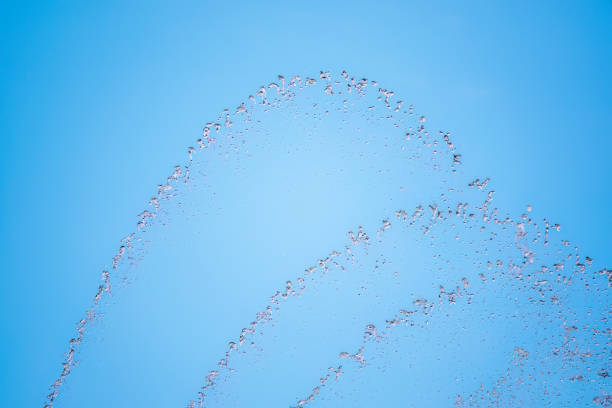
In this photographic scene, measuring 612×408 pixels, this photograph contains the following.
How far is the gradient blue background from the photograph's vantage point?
1200 millimetres

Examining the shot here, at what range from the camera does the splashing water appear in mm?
1191

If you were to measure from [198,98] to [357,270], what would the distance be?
995 mm

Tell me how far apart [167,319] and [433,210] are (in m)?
1.23

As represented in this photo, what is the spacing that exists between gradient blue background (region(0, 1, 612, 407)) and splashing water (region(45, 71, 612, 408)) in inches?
3.4

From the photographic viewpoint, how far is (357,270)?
1211mm

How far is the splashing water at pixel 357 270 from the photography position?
119cm

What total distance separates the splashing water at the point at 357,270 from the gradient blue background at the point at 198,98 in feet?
0.29

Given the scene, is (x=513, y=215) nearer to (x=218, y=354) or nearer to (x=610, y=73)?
(x=610, y=73)

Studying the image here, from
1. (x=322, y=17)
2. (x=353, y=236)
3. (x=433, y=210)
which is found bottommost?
(x=353, y=236)

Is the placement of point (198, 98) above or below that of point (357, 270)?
above

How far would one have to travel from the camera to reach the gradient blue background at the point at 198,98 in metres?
1.20

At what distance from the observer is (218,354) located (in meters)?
1.22

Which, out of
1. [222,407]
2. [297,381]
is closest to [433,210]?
[297,381]

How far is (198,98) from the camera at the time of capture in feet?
3.98
